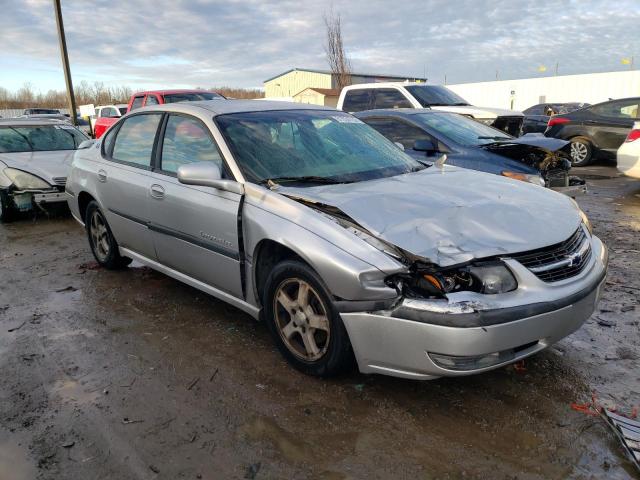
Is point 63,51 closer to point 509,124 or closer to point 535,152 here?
point 509,124

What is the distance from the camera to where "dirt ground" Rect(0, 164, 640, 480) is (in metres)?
2.47

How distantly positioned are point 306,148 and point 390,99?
705 centimetres

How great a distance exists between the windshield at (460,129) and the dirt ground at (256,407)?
9.90 ft

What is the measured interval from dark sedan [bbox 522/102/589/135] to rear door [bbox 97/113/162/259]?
520 inches

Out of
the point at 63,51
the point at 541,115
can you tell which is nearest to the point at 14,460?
the point at 63,51

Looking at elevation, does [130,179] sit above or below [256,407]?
above

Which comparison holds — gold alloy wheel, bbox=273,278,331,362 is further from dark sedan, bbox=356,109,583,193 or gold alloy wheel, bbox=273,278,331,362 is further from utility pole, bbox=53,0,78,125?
utility pole, bbox=53,0,78,125

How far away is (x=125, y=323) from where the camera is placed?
13.8ft

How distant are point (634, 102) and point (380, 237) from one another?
1117cm

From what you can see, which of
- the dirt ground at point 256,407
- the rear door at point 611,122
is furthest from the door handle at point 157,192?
the rear door at point 611,122

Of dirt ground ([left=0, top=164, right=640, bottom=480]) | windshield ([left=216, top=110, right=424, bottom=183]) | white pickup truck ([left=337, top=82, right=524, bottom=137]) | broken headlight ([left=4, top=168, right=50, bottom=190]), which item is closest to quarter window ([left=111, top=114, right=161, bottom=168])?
windshield ([left=216, top=110, right=424, bottom=183])

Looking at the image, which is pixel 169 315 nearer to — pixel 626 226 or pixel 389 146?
pixel 389 146

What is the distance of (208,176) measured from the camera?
3.44 m

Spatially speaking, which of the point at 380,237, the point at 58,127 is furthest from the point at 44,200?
the point at 380,237
